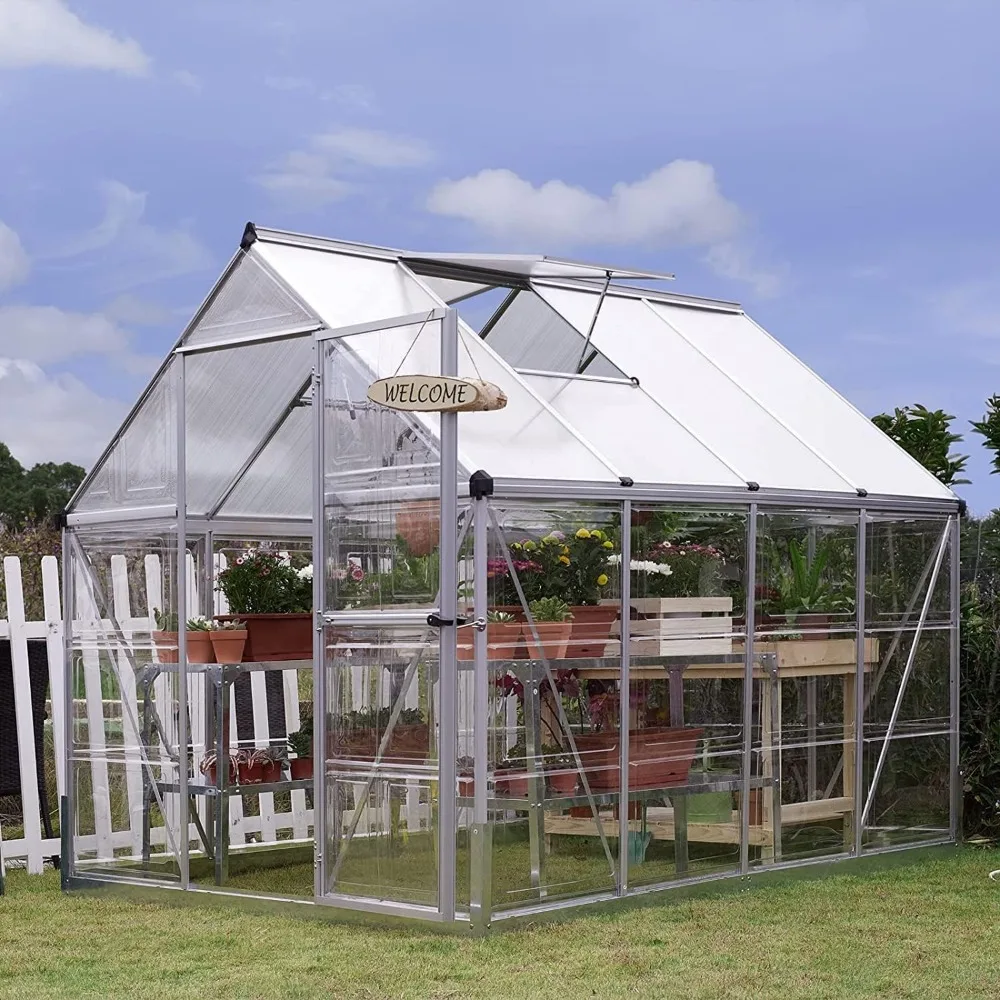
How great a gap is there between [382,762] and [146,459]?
2.30m

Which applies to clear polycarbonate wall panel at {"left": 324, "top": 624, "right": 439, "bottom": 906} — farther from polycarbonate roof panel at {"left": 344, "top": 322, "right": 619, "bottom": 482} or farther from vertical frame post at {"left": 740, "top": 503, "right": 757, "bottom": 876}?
vertical frame post at {"left": 740, "top": 503, "right": 757, "bottom": 876}

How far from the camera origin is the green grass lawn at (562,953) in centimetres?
601

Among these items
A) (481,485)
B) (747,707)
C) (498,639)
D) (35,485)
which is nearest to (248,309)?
(481,485)

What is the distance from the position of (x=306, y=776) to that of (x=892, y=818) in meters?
3.05

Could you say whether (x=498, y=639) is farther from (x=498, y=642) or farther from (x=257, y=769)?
(x=257, y=769)

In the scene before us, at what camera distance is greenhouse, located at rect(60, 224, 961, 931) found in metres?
6.82

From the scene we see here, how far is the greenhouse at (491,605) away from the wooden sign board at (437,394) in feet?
0.04

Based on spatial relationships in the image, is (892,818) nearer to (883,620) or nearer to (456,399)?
(883,620)

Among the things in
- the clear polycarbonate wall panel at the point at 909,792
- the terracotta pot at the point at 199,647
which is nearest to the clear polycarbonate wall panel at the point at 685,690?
the clear polycarbonate wall panel at the point at 909,792

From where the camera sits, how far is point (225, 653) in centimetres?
810

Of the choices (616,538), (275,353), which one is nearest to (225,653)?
(275,353)

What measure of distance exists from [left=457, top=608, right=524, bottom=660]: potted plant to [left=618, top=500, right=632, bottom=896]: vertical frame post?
0.57 metres

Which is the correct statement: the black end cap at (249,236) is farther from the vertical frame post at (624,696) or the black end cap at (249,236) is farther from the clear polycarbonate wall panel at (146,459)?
the vertical frame post at (624,696)

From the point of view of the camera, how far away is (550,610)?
22.9ft
